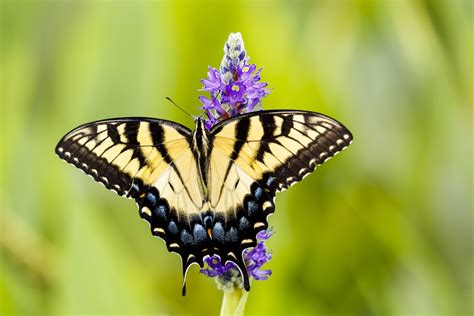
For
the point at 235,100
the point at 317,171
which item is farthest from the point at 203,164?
the point at 317,171

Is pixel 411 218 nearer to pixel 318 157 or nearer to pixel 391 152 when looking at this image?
pixel 391 152

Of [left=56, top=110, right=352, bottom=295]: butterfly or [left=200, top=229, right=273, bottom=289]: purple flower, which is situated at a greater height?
[left=56, top=110, right=352, bottom=295]: butterfly

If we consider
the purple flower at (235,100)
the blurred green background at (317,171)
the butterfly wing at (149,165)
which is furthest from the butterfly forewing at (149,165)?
the blurred green background at (317,171)

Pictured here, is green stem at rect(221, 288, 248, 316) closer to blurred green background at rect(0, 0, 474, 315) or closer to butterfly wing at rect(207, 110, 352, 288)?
butterfly wing at rect(207, 110, 352, 288)

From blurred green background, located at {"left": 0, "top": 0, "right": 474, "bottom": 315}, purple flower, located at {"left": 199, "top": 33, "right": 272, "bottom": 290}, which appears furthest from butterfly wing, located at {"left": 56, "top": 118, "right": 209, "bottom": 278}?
blurred green background, located at {"left": 0, "top": 0, "right": 474, "bottom": 315}

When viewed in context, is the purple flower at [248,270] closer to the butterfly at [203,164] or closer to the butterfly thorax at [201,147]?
the butterfly at [203,164]

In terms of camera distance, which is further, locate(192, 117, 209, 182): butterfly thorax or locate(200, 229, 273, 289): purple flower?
locate(192, 117, 209, 182): butterfly thorax
